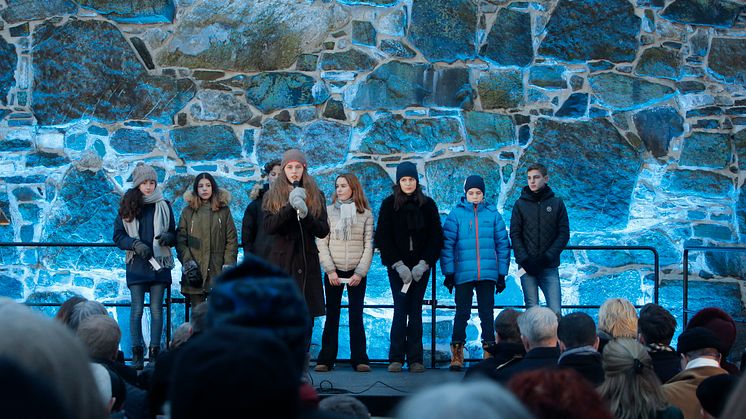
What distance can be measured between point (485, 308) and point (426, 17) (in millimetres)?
2952

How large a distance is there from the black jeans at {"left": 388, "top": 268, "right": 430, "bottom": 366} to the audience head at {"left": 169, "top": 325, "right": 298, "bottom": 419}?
5.69 metres

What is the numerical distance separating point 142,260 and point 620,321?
4130 millimetres

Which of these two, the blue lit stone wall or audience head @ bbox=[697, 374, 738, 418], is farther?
the blue lit stone wall

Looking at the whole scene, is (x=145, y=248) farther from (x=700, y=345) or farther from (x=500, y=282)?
(x=700, y=345)

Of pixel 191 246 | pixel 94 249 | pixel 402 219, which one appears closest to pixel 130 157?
pixel 94 249

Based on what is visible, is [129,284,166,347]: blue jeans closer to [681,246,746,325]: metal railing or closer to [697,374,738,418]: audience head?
[681,246,746,325]: metal railing

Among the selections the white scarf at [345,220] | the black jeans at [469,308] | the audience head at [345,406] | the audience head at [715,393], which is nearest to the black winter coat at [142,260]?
the white scarf at [345,220]

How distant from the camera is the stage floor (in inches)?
247

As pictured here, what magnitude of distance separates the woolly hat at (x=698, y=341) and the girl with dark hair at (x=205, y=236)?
435 centimetres

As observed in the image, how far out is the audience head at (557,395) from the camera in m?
2.14

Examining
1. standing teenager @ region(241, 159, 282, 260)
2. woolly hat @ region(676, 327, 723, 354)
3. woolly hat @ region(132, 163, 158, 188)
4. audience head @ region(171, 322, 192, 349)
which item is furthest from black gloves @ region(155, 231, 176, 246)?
woolly hat @ region(676, 327, 723, 354)

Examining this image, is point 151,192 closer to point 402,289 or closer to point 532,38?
point 402,289

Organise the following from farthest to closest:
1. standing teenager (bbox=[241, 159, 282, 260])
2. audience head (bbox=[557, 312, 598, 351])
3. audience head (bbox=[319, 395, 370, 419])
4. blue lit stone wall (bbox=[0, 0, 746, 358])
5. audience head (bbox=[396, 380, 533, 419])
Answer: blue lit stone wall (bbox=[0, 0, 746, 358]) → standing teenager (bbox=[241, 159, 282, 260]) → audience head (bbox=[557, 312, 598, 351]) → audience head (bbox=[319, 395, 370, 419]) → audience head (bbox=[396, 380, 533, 419])

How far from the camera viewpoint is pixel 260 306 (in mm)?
2316
